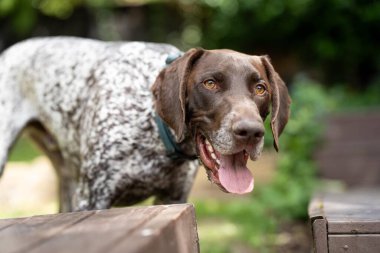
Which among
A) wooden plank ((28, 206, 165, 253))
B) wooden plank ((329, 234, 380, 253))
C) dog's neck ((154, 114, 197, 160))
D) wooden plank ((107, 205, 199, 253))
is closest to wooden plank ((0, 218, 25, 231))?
wooden plank ((28, 206, 165, 253))

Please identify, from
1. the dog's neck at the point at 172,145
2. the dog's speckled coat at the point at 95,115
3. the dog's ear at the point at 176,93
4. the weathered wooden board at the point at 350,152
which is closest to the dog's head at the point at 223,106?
the dog's ear at the point at 176,93

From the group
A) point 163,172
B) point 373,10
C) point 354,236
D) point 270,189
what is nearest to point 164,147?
point 163,172

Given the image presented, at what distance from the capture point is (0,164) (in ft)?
14.7

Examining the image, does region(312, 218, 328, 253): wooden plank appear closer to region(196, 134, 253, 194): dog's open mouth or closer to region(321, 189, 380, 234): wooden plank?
region(321, 189, 380, 234): wooden plank

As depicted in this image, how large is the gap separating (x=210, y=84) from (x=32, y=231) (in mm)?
1284

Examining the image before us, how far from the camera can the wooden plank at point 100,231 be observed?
2.05 meters

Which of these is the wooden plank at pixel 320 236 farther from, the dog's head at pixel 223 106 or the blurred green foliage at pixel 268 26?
the blurred green foliage at pixel 268 26

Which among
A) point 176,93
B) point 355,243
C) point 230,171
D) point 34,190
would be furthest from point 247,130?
point 34,190

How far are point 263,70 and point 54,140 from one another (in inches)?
72.1

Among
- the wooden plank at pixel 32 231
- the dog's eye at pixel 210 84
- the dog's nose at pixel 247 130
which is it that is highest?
the dog's eye at pixel 210 84

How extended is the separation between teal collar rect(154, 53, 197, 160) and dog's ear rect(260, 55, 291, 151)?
49 cm

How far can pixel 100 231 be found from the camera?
7.45 ft

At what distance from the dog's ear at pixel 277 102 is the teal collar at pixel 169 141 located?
0.49 metres

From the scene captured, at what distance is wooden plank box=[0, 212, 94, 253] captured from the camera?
2177mm
